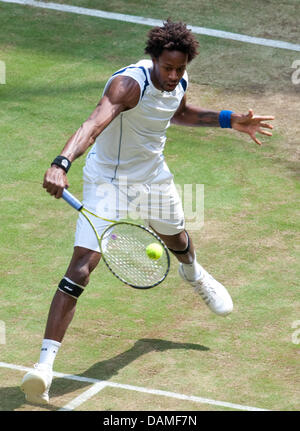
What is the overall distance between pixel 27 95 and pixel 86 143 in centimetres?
579

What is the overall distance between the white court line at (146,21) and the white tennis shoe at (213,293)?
612 cm

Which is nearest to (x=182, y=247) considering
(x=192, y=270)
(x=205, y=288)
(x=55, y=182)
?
(x=192, y=270)

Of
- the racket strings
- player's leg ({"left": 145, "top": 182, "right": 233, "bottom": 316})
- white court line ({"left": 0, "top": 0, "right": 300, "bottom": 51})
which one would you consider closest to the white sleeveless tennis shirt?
player's leg ({"left": 145, "top": 182, "right": 233, "bottom": 316})

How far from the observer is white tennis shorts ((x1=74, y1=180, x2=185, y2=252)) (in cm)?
659

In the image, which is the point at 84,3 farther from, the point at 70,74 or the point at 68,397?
the point at 68,397

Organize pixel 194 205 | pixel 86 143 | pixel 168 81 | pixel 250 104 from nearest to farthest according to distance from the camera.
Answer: pixel 86 143 < pixel 168 81 < pixel 194 205 < pixel 250 104

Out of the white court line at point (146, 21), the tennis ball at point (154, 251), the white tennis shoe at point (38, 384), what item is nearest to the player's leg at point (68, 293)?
the white tennis shoe at point (38, 384)

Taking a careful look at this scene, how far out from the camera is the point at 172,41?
6.70m

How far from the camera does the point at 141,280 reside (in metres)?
6.45

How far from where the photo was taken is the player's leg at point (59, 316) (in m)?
6.19

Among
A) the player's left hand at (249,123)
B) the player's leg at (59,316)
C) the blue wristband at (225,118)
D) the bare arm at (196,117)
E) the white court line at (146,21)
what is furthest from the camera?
the white court line at (146,21)

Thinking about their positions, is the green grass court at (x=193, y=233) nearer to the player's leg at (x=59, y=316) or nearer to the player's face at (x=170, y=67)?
the player's leg at (x=59, y=316)

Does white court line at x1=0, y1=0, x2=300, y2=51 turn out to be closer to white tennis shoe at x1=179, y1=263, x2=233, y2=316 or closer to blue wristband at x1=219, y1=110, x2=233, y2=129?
blue wristband at x1=219, y1=110, x2=233, y2=129

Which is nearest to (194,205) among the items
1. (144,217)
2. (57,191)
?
(144,217)
